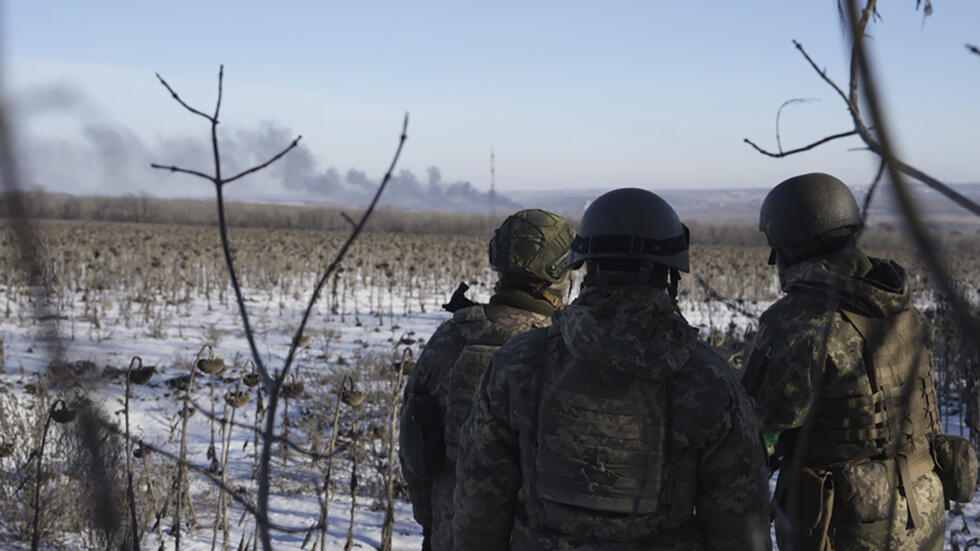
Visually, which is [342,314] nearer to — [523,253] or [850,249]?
[523,253]

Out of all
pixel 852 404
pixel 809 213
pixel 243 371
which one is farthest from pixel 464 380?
pixel 243 371

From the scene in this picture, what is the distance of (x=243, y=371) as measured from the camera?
473cm

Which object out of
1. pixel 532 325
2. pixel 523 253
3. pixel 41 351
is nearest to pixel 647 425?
pixel 532 325

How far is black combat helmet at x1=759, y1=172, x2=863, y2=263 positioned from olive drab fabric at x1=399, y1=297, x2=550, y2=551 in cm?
99

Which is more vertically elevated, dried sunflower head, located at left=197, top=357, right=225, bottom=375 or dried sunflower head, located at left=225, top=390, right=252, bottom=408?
dried sunflower head, located at left=197, top=357, right=225, bottom=375

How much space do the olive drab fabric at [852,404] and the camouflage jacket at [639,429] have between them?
2.49 ft

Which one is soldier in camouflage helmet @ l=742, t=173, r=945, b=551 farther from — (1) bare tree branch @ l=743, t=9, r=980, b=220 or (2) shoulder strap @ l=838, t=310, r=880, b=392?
(1) bare tree branch @ l=743, t=9, r=980, b=220

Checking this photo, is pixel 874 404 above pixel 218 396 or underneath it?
above

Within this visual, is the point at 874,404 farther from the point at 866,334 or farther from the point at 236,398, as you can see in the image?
the point at 236,398

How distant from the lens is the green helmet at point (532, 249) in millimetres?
2945

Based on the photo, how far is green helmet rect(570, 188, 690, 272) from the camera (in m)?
2.14

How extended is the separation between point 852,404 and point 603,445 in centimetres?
121

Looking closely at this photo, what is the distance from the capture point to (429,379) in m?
2.86

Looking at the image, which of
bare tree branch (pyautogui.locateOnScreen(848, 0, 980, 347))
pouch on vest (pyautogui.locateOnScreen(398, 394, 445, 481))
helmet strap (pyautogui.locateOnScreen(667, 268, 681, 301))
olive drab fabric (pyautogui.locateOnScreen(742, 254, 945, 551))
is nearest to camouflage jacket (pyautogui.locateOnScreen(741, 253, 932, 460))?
olive drab fabric (pyautogui.locateOnScreen(742, 254, 945, 551))
